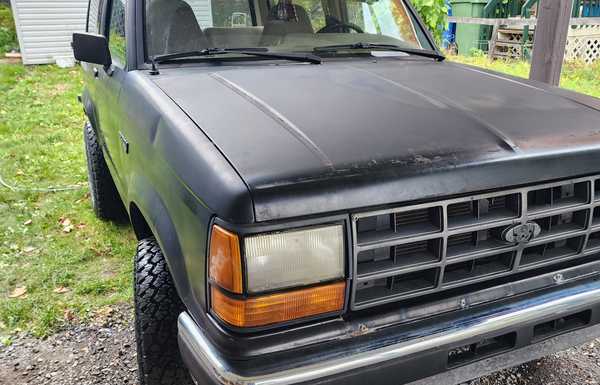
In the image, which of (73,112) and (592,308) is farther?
(73,112)

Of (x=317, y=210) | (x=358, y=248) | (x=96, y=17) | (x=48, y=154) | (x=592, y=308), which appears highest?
(x=96, y=17)

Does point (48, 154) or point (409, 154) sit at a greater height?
point (409, 154)

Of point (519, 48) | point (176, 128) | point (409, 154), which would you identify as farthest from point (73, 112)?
point (519, 48)

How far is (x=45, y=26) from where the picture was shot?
1123cm

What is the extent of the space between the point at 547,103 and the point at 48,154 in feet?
16.1

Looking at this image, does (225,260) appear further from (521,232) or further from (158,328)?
(521,232)

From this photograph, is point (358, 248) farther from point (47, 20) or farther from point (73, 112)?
point (47, 20)

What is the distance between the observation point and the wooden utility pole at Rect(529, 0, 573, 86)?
3838 mm

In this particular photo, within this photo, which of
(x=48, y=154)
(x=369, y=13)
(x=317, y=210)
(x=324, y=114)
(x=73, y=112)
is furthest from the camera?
(x=73, y=112)

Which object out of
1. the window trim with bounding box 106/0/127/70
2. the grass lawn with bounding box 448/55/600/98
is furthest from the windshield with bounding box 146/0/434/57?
the grass lawn with bounding box 448/55/600/98

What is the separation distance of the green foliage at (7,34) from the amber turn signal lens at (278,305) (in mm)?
12788

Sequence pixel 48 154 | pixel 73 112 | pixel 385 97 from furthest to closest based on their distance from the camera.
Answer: pixel 73 112, pixel 48 154, pixel 385 97

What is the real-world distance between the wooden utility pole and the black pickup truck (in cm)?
195

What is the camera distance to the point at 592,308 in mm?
1771
